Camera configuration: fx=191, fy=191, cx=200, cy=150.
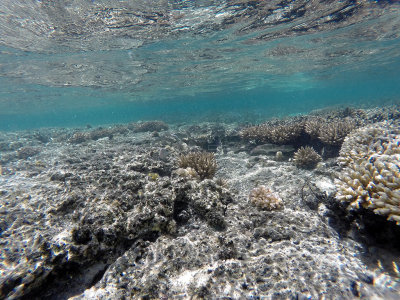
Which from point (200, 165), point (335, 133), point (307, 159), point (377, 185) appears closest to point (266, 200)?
point (377, 185)

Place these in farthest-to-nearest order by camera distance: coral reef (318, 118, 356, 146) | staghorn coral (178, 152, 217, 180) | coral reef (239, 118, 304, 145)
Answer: coral reef (239, 118, 304, 145), coral reef (318, 118, 356, 146), staghorn coral (178, 152, 217, 180)

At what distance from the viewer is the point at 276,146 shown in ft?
30.3

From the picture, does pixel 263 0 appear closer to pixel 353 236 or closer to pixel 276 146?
pixel 276 146

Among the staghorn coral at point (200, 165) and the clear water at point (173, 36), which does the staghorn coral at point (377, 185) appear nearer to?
the staghorn coral at point (200, 165)

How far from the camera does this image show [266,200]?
4332 mm

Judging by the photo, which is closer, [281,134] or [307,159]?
[307,159]

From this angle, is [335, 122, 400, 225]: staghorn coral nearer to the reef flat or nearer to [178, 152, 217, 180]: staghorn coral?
the reef flat

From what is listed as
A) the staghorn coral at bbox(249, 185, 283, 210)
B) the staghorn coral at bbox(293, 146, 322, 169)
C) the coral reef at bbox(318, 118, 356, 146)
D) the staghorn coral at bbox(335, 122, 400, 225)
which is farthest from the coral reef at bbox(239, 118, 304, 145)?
the staghorn coral at bbox(249, 185, 283, 210)

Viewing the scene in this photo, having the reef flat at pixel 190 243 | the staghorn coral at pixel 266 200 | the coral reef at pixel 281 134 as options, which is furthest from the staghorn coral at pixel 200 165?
the coral reef at pixel 281 134

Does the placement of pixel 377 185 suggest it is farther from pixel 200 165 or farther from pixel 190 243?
pixel 200 165

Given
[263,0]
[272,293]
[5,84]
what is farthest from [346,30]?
[5,84]

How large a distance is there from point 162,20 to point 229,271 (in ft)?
51.9

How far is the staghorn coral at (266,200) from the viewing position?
4289 mm

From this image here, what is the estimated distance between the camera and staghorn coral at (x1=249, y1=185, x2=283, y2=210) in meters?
4.29
